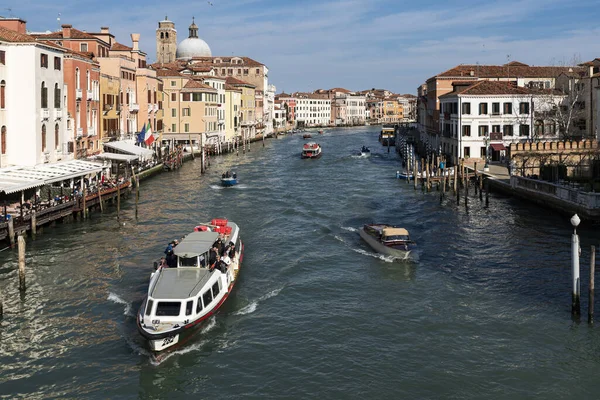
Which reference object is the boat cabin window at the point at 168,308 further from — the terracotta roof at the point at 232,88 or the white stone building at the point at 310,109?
the white stone building at the point at 310,109

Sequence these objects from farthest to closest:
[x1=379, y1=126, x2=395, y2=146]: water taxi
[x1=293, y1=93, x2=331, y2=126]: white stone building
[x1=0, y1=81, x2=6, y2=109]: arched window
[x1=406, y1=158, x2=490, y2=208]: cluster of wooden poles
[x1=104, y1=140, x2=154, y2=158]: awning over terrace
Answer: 1. [x1=293, y1=93, x2=331, y2=126]: white stone building
2. [x1=379, y1=126, x2=395, y2=146]: water taxi
3. [x1=104, y1=140, x2=154, y2=158]: awning over terrace
4. [x1=406, y1=158, x2=490, y2=208]: cluster of wooden poles
5. [x1=0, y1=81, x2=6, y2=109]: arched window

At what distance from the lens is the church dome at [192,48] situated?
129750mm

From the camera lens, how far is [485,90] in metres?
54.1

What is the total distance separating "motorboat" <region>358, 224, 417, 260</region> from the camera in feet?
84.1

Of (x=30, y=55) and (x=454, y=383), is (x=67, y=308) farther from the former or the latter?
(x=30, y=55)

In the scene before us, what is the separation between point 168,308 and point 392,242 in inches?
435

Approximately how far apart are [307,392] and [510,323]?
6870mm

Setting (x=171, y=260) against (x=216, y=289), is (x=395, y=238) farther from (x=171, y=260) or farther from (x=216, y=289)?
(x=171, y=260)

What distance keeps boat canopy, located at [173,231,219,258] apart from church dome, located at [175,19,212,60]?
110 metres

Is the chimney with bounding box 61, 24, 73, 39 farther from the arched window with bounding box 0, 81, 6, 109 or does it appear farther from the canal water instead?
the canal water

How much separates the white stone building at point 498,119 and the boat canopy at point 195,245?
34.4 metres

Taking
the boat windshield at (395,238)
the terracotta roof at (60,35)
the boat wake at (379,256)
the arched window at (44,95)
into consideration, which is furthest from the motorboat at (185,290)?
the terracotta roof at (60,35)

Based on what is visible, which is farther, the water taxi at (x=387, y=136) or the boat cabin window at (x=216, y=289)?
the water taxi at (x=387, y=136)

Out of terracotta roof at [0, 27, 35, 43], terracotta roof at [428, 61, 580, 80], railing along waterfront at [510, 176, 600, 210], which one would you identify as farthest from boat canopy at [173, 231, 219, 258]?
terracotta roof at [428, 61, 580, 80]
